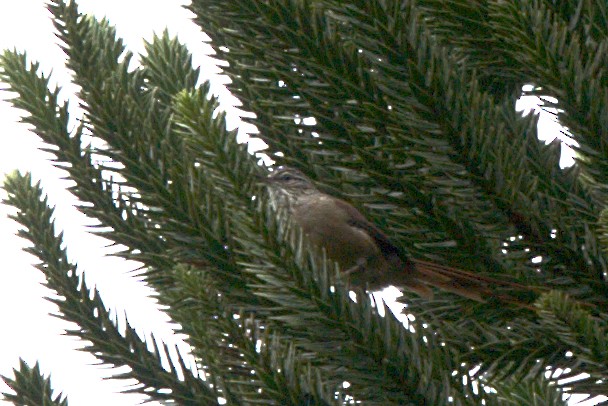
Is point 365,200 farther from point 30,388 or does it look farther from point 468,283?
Answer: point 30,388

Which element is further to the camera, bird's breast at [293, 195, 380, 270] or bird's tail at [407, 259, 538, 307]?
bird's breast at [293, 195, 380, 270]

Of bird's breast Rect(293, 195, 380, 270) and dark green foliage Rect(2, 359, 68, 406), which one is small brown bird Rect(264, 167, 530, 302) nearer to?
bird's breast Rect(293, 195, 380, 270)

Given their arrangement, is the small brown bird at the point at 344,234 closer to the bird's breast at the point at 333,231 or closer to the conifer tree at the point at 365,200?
the bird's breast at the point at 333,231

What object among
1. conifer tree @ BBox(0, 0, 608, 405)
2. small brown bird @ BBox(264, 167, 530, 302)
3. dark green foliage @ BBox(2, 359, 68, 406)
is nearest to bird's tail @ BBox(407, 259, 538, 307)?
conifer tree @ BBox(0, 0, 608, 405)

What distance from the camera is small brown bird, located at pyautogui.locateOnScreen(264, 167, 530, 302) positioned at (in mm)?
2854

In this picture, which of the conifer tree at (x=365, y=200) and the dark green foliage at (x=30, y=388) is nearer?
the conifer tree at (x=365, y=200)

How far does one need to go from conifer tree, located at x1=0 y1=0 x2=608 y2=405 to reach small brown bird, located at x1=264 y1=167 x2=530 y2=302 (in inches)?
16.9

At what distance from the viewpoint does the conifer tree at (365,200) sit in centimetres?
185

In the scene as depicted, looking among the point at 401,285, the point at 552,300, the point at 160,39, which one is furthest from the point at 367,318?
the point at 160,39

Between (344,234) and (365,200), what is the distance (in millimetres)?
1227

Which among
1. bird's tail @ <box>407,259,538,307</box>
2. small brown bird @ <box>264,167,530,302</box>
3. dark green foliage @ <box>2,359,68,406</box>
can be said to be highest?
small brown bird @ <box>264,167,530,302</box>

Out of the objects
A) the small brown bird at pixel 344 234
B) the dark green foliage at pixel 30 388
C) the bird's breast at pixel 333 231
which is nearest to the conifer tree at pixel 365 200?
the dark green foliage at pixel 30 388

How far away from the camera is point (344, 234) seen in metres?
3.41

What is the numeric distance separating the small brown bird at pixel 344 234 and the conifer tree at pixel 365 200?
428 millimetres
